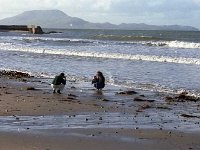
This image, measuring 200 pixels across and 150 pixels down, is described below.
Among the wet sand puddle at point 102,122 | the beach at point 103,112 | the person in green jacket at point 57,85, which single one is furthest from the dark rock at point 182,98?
the person in green jacket at point 57,85

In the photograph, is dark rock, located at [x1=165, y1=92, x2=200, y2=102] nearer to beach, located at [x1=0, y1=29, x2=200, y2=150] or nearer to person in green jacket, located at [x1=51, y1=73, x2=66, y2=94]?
beach, located at [x1=0, y1=29, x2=200, y2=150]

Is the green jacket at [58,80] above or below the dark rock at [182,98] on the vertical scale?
above

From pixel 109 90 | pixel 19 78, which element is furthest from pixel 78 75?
pixel 109 90

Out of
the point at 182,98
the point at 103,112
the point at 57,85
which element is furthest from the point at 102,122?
the point at 57,85

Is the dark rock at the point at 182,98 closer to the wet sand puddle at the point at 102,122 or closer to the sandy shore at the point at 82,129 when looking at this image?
the sandy shore at the point at 82,129

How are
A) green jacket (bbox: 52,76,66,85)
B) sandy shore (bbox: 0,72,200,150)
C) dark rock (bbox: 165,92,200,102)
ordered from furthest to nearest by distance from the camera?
green jacket (bbox: 52,76,66,85) < dark rock (bbox: 165,92,200,102) < sandy shore (bbox: 0,72,200,150)

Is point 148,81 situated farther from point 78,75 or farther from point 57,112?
point 57,112

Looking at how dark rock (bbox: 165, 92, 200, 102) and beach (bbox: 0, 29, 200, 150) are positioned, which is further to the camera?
dark rock (bbox: 165, 92, 200, 102)

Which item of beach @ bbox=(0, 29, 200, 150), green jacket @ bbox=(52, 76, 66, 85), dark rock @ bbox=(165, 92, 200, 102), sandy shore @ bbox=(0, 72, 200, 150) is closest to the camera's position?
sandy shore @ bbox=(0, 72, 200, 150)

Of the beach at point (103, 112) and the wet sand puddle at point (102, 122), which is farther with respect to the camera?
the wet sand puddle at point (102, 122)

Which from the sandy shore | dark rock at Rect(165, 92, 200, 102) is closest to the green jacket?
the sandy shore

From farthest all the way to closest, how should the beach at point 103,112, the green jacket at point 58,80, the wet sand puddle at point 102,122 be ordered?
the green jacket at point 58,80 → the wet sand puddle at point 102,122 → the beach at point 103,112

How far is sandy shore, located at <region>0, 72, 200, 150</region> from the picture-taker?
968 cm

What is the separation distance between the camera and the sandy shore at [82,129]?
968 cm
